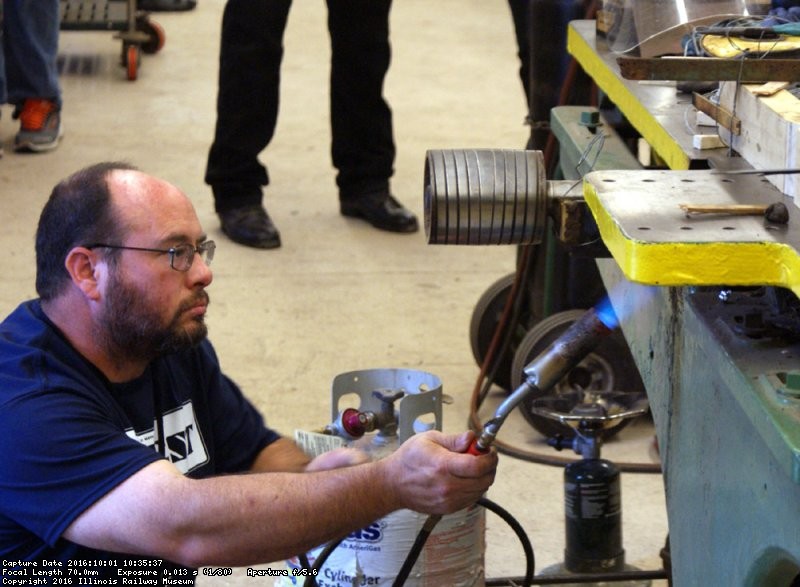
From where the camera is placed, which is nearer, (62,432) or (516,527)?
(62,432)

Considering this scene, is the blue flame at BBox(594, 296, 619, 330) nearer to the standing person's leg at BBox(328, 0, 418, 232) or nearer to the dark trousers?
the dark trousers

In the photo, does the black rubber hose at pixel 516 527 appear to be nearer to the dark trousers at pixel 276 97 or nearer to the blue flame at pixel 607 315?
the blue flame at pixel 607 315

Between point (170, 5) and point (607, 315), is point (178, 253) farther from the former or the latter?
point (170, 5)

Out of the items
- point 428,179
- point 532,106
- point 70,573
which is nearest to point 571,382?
point 532,106

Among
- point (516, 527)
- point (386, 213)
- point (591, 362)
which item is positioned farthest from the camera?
point (386, 213)

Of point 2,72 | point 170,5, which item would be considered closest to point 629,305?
point 2,72

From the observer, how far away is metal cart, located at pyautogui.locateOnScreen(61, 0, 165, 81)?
19.5 ft

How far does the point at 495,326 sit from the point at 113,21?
333cm

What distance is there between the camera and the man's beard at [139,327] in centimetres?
181

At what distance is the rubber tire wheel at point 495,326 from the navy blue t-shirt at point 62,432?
4.62 ft

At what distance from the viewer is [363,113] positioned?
432 centimetres

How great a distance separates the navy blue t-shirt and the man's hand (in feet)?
1.01

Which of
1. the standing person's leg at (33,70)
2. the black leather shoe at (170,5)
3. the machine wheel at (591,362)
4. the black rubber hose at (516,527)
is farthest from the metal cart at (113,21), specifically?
the black rubber hose at (516,527)

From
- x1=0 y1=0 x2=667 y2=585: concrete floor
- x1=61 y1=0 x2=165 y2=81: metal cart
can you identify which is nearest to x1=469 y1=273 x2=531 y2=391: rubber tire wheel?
x1=0 y1=0 x2=667 y2=585: concrete floor
